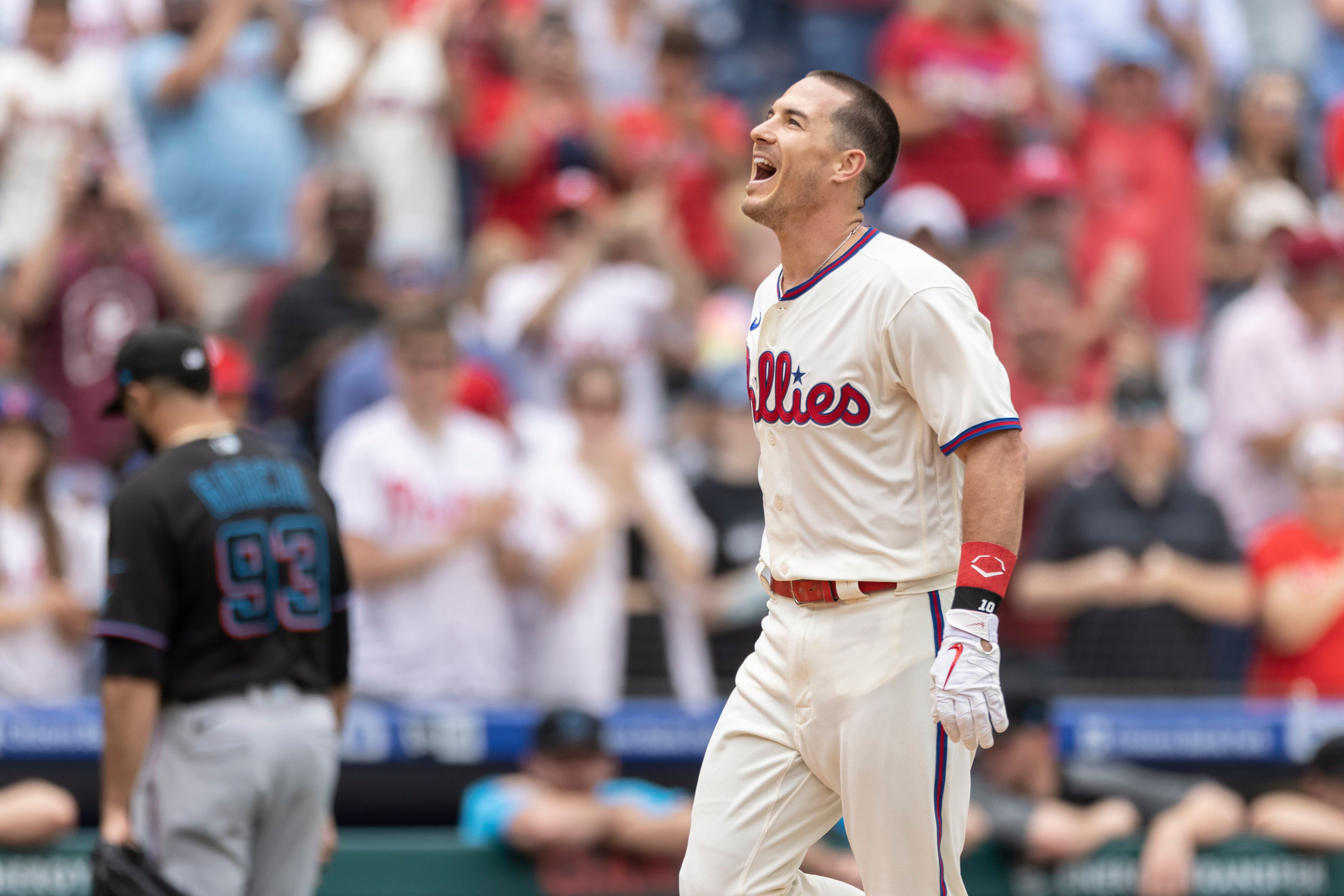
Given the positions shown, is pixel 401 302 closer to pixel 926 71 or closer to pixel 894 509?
pixel 926 71

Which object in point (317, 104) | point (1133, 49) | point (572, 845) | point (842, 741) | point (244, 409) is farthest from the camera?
point (1133, 49)

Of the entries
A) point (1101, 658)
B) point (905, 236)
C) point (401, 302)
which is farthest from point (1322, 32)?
point (401, 302)

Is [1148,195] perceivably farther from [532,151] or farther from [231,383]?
[231,383]

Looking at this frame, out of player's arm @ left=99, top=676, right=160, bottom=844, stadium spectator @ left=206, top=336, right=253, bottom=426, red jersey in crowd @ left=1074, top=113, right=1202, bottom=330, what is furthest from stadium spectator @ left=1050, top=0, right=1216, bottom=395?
player's arm @ left=99, top=676, right=160, bottom=844

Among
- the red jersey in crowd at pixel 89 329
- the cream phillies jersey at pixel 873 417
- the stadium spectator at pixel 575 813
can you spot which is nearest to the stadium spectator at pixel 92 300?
the red jersey in crowd at pixel 89 329

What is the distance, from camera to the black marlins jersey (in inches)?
163

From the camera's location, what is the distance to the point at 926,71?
337 inches

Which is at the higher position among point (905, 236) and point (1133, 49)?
point (1133, 49)

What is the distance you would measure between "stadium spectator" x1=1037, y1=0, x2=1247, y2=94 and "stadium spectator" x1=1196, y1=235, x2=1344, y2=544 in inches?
68.3

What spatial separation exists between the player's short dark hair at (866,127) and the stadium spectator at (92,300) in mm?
4454

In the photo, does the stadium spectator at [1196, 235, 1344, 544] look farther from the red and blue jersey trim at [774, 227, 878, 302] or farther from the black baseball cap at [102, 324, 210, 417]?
the black baseball cap at [102, 324, 210, 417]

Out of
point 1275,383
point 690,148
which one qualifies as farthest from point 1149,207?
point 690,148

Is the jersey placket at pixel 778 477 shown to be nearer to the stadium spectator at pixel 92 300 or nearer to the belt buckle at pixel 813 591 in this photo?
the belt buckle at pixel 813 591

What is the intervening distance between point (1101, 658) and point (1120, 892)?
1079 mm
